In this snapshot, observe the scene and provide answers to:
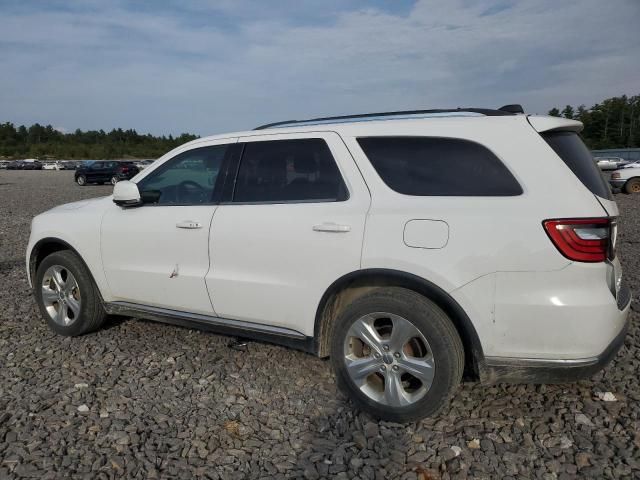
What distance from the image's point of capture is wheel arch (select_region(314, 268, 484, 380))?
2.82 meters

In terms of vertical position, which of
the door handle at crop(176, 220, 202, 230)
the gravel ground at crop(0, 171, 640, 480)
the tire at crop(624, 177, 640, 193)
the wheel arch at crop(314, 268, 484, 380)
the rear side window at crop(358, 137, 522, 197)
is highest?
the rear side window at crop(358, 137, 522, 197)

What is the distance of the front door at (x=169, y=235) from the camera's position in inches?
147

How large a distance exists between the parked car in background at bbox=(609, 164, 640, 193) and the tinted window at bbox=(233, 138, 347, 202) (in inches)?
714

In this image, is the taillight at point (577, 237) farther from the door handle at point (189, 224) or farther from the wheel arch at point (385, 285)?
the door handle at point (189, 224)

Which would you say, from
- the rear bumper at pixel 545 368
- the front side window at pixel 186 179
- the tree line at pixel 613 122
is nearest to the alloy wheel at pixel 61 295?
the front side window at pixel 186 179

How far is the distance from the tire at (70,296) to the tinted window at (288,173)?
165 centimetres

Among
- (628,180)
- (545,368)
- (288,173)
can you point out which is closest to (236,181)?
(288,173)

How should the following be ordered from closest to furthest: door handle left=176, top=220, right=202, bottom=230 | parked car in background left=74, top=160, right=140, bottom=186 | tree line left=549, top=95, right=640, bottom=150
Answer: door handle left=176, top=220, right=202, bottom=230 < parked car in background left=74, top=160, right=140, bottom=186 < tree line left=549, top=95, right=640, bottom=150

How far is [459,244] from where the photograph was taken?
109 inches

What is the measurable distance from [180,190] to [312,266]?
4.60ft

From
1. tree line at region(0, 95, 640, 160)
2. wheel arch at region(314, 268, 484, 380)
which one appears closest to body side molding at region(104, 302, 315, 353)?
wheel arch at region(314, 268, 484, 380)

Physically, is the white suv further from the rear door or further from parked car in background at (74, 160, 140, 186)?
parked car in background at (74, 160, 140, 186)

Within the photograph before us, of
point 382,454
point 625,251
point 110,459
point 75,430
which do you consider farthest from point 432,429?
point 625,251

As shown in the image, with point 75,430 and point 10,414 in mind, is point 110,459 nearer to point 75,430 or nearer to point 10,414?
point 75,430
